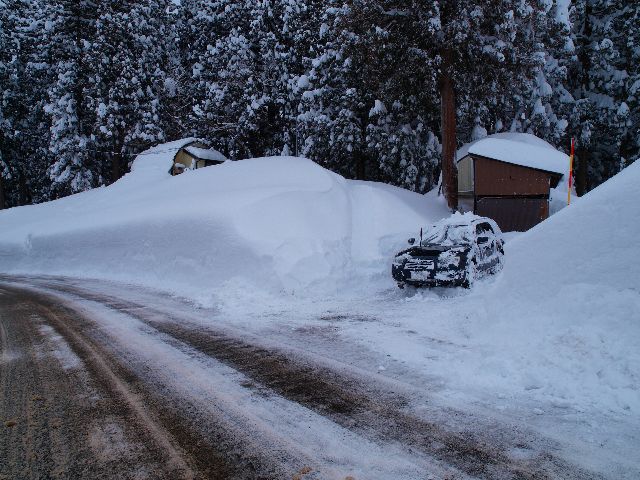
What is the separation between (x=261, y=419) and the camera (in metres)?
3.73

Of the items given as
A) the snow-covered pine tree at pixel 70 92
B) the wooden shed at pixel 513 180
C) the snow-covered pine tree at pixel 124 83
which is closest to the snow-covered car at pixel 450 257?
the wooden shed at pixel 513 180

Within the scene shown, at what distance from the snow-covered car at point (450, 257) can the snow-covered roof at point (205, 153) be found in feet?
67.9

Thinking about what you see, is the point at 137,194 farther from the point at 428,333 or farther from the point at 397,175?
the point at 428,333

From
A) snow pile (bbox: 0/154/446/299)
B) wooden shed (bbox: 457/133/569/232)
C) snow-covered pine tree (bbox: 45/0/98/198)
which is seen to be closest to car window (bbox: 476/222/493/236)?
snow pile (bbox: 0/154/446/299)

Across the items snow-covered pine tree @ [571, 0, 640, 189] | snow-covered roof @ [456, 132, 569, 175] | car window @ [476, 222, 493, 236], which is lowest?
car window @ [476, 222, 493, 236]

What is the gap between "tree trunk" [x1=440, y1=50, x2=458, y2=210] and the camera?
1762cm

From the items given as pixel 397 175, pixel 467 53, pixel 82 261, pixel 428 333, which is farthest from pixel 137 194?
pixel 428 333

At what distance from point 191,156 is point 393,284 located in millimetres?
21461

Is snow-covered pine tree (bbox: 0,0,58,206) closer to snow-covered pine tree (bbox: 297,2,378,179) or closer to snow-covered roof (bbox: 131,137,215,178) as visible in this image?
snow-covered roof (bbox: 131,137,215,178)

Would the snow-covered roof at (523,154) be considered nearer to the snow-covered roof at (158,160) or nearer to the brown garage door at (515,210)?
the brown garage door at (515,210)

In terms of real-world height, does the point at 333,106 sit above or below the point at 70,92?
below

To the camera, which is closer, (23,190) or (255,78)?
(255,78)

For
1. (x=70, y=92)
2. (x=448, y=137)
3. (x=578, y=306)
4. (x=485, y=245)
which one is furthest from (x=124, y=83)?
(x=578, y=306)

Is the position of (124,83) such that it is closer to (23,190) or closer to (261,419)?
(23,190)
